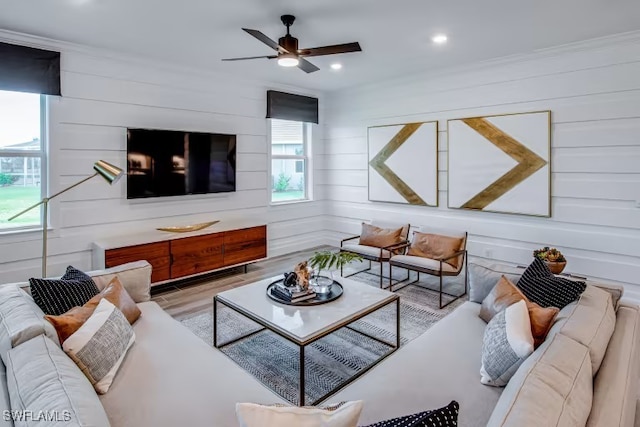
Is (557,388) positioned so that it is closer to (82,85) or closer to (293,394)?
(293,394)

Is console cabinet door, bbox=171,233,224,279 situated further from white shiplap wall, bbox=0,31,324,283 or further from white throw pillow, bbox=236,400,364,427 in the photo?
white throw pillow, bbox=236,400,364,427

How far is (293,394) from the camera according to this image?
241cm

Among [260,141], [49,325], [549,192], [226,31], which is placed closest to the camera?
[49,325]

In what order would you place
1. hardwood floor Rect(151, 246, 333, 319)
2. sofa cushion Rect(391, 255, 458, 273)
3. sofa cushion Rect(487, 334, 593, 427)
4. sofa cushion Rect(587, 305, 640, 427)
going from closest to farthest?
sofa cushion Rect(487, 334, 593, 427) → sofa cushion Rect(587, 305, 640, 427) → hardwood floor Rect(151, 246, 333, 319) → sofa cushion Rect(391, 255, 458, 273)

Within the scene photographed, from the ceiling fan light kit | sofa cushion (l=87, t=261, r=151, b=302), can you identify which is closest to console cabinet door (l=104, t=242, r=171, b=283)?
sofa cushion (l=87, t=261, r=151, b=302)

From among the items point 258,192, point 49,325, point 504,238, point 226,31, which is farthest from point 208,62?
point 504,238

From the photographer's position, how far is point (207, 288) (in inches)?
175

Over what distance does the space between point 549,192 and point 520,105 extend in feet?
3.54

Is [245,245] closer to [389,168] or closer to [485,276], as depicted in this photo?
[389,168]

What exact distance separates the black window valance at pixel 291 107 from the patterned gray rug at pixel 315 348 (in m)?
3.24

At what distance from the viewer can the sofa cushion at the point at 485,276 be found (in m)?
2.62

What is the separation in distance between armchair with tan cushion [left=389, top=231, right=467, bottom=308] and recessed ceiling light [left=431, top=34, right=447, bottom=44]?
6.94 ft

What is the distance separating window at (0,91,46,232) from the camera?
3.65 meters

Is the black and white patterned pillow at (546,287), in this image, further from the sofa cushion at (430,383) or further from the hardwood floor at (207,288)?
the hardwood floor at (207,288)
